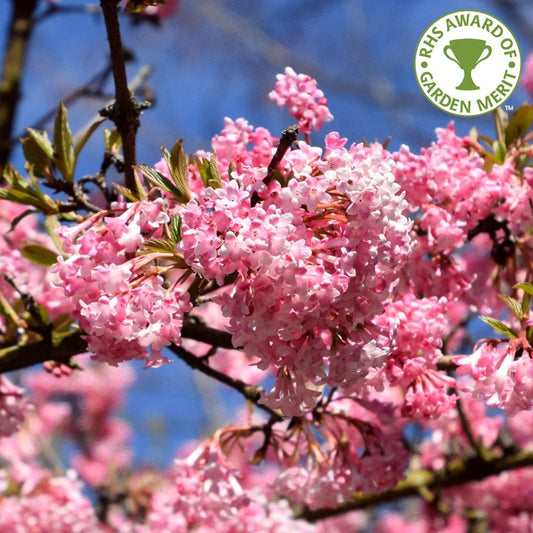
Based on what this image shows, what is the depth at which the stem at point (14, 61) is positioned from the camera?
2994 mm

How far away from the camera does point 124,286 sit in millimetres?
1169

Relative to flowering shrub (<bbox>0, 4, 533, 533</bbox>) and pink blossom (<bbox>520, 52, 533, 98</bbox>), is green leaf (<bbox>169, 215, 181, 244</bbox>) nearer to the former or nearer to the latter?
flowering shrub (<bbox>0, 4, 533, 533</bbox>)

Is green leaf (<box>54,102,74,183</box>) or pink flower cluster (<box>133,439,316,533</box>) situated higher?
green leaf (<box>54,102,74,183</box>)

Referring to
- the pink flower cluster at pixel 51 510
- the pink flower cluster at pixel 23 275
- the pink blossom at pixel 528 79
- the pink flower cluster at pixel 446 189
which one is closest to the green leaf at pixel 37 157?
the pink flower cluster at pixel 23 275

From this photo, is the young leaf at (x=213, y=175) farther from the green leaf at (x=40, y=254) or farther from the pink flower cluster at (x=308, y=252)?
the green leaf at (x=40, y=254)

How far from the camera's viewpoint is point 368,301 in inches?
46.8

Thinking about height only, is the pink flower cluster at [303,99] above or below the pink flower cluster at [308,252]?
above

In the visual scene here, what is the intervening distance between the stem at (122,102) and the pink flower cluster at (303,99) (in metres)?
0.28

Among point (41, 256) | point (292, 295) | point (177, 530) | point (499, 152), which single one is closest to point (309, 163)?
point (292, 295)

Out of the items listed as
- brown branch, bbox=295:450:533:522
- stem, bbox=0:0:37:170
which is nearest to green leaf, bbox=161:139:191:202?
brown branch, bbox=295:450:533:522

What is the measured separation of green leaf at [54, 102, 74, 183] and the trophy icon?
0.87m

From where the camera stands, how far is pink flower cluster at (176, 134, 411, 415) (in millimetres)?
1098

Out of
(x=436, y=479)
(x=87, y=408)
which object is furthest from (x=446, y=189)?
(x=87, y=408)

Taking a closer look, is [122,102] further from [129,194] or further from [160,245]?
[160,245]
